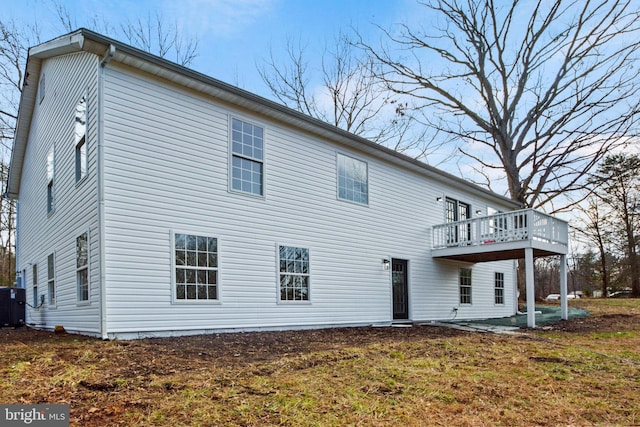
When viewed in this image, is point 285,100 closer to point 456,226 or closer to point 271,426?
point 456,226

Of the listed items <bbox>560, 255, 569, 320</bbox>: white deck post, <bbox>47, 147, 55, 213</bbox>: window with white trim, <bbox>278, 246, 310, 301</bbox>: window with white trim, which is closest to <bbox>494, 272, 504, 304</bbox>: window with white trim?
<bbox>560, 255, 569, 320</bbox>: white deck post

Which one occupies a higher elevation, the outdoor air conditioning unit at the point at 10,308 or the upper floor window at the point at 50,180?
the upper floor window at the point at 50,180

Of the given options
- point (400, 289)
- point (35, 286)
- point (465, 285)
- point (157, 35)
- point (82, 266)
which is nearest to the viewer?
point (82, 266)

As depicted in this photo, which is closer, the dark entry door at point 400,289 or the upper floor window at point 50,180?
the upper floor window at point 50,180

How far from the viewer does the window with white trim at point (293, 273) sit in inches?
378

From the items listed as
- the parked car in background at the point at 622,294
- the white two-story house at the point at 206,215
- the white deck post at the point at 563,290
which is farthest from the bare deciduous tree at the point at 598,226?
the white two-story house at the point at 206,215

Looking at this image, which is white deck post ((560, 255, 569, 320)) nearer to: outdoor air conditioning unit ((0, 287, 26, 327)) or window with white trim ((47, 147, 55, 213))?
window with white trim ((47, 147, 55, 213))

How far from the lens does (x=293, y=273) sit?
32.2ft

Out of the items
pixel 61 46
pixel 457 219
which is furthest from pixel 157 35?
pixel 457 219

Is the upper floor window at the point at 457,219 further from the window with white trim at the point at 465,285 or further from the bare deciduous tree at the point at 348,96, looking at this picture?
the bare deciduous tree at the point at 348,96

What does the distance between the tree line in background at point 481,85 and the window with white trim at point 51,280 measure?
1162 centimetres

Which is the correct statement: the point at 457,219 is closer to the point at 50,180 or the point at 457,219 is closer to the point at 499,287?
the point at 499,287

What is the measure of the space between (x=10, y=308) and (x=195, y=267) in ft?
21.3

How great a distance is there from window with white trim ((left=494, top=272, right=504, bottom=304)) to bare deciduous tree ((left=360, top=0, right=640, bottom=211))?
5.75m
